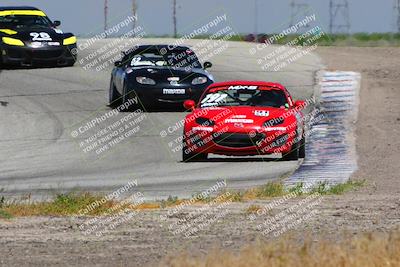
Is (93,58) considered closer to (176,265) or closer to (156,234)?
(156,234)

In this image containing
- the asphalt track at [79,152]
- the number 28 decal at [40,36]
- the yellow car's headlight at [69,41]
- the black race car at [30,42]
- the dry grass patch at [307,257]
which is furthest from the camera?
the yellow car's headlight at [69,41]

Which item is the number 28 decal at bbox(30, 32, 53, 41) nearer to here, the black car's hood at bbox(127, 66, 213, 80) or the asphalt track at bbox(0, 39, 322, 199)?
the asphalt track at bbox(0, 39, 322, 199)

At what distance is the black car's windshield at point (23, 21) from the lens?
33.2 meters

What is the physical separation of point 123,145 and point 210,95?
2116 millimetres

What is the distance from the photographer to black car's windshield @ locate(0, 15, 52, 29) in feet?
109

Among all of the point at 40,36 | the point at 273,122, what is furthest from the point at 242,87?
the point at 40,36

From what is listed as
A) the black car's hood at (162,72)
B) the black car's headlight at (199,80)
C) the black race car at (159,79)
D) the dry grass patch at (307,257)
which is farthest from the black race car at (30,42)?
the dry grass patch at (307,257)

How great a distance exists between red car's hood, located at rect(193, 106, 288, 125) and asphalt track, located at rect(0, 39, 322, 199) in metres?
0.63

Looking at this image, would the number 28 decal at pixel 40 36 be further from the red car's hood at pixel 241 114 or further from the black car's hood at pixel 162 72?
the red car's hood at pixel 241 114

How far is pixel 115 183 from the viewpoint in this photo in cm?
1609

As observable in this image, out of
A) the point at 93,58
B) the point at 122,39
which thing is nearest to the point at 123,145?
the point at 93,58

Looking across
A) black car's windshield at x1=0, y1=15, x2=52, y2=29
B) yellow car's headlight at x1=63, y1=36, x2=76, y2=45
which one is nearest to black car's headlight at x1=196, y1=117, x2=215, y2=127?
yellow car's headlight at x1=63, y1=36, x2=76, y2=45

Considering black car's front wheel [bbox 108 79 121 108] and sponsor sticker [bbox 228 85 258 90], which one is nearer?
sponsor sticker [bbox 228 85 258 90]

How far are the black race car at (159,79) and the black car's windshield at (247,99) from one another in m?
5.36
